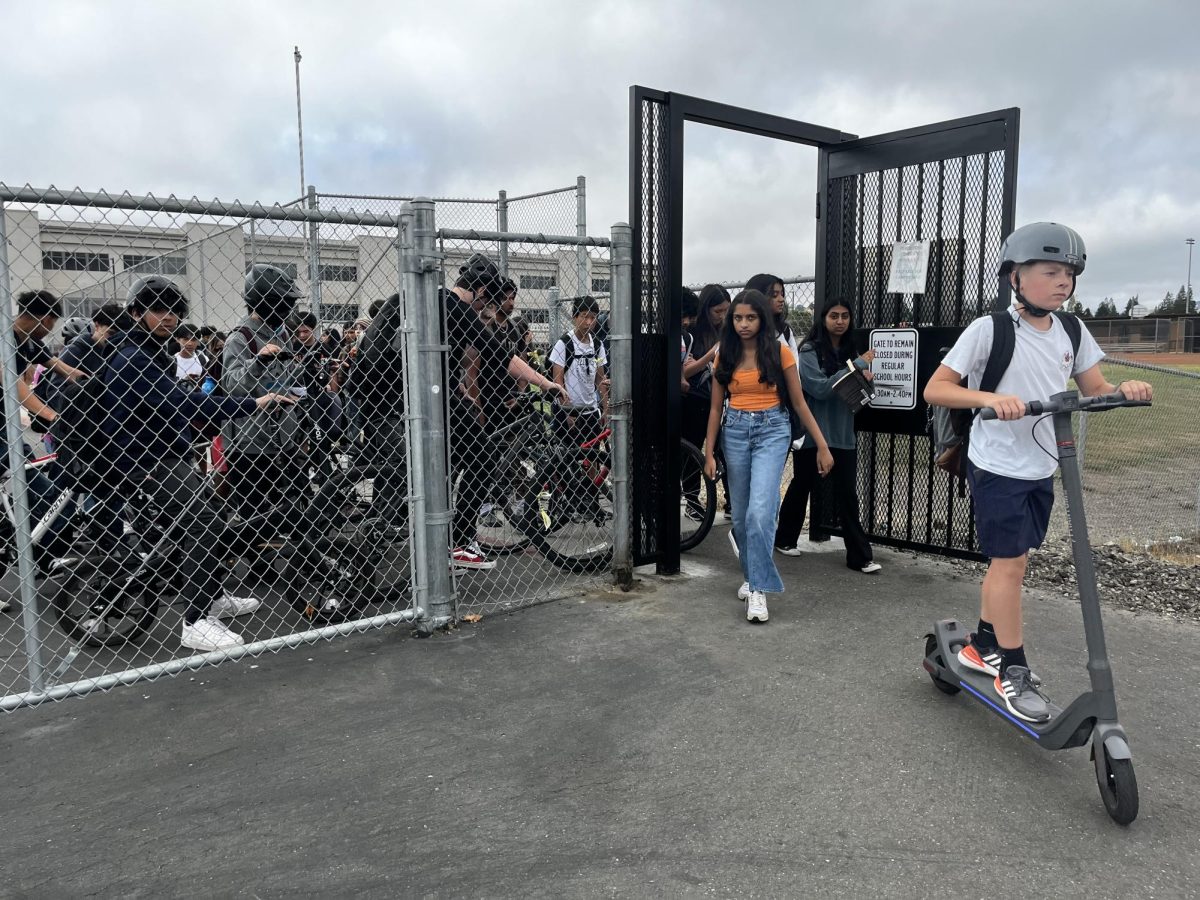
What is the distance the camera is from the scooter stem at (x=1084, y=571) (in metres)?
2.79

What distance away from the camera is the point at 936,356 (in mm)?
5551

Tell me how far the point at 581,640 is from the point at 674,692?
0.80 m

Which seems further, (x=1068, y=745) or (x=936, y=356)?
(x=936, y=356)

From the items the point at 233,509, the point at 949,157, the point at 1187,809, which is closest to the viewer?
the point at 1187,809

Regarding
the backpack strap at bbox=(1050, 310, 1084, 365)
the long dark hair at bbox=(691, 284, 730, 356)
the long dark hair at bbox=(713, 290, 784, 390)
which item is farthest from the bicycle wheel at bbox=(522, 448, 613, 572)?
the backpack strap at bbox=(1050, 310, 1084, 365)

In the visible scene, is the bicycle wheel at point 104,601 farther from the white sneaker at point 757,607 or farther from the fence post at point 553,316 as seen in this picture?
the fence post at point 553,316

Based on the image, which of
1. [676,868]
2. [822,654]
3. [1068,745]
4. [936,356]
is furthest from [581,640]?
[936,356]

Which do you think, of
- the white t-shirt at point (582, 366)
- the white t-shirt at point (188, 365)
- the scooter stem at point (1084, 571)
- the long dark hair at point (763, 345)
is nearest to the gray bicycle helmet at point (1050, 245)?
the scooter stem at point (1084, 571)

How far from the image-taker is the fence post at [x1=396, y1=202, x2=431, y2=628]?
420 centimetres

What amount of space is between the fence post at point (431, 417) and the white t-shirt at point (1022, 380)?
250cm

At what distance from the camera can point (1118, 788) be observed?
265 centimetres

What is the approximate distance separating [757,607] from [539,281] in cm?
739

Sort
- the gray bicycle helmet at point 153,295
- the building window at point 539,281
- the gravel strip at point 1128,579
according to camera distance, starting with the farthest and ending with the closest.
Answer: the building window at point 539,281 → the gravel strip at point 1128,579 → the gray bicycle helmet at point 153,295

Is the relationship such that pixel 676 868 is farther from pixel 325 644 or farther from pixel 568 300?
pixel 568 300
